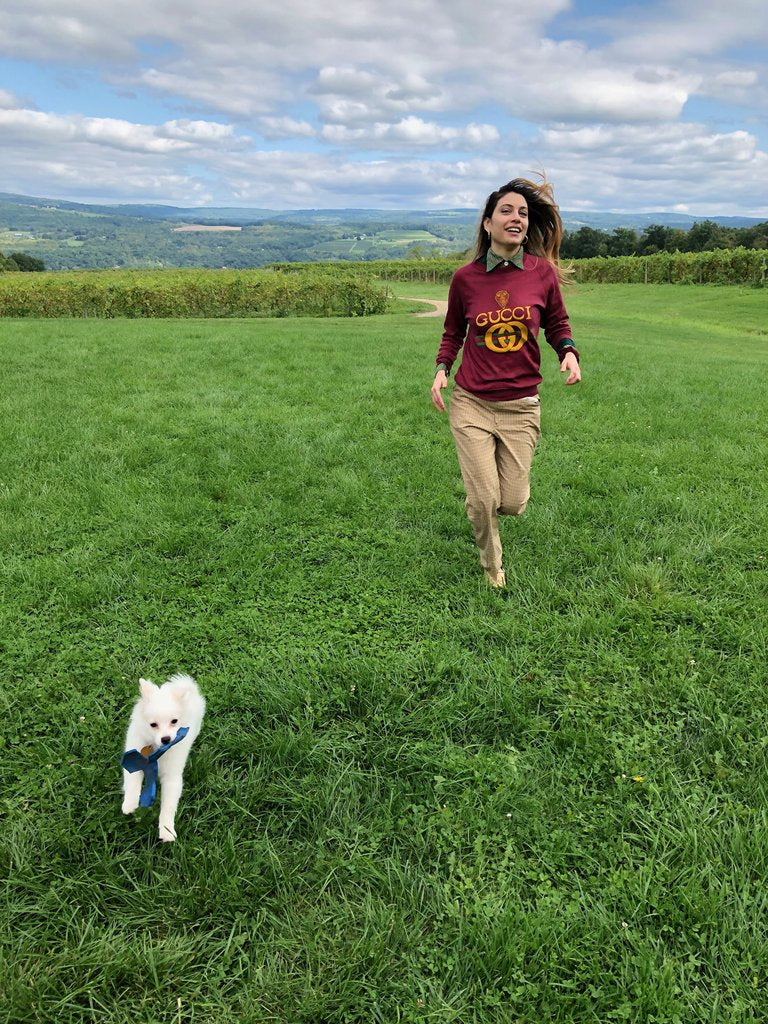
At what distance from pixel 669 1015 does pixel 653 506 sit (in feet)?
14.7

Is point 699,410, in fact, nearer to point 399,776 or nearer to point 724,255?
point 399,776

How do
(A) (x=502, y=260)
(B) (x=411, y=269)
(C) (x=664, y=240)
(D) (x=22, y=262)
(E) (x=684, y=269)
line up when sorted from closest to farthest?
(A) (x=502, y=260), (E) (x=684, y=269), (C) (x=664, y=240), (B) (x=411, y=269), (D) (x=22, y=262)

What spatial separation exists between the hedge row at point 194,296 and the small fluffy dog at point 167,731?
31112 millimetres

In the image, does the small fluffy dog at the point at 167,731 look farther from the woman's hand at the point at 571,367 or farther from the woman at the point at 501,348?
the woman's hand at the point at 571,367

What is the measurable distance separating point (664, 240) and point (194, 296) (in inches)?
2417

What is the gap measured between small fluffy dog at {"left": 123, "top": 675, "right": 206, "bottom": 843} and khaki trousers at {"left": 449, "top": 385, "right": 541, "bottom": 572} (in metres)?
2.52

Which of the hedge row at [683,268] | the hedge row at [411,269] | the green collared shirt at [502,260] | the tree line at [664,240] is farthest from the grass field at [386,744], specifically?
the hedge row at [411,269]

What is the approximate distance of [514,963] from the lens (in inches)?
83.6

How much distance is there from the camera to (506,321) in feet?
14.0

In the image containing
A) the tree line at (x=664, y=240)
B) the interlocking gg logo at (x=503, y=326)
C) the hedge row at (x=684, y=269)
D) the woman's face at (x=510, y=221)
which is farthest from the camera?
the tree line at (x=664, y=240)

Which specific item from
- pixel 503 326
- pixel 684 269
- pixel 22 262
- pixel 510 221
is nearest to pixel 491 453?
pixel 503 326

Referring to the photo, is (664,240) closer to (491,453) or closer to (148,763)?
(491,453)

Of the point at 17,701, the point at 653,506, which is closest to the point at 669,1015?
the point at 17,701

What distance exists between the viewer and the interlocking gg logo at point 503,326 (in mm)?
4234
